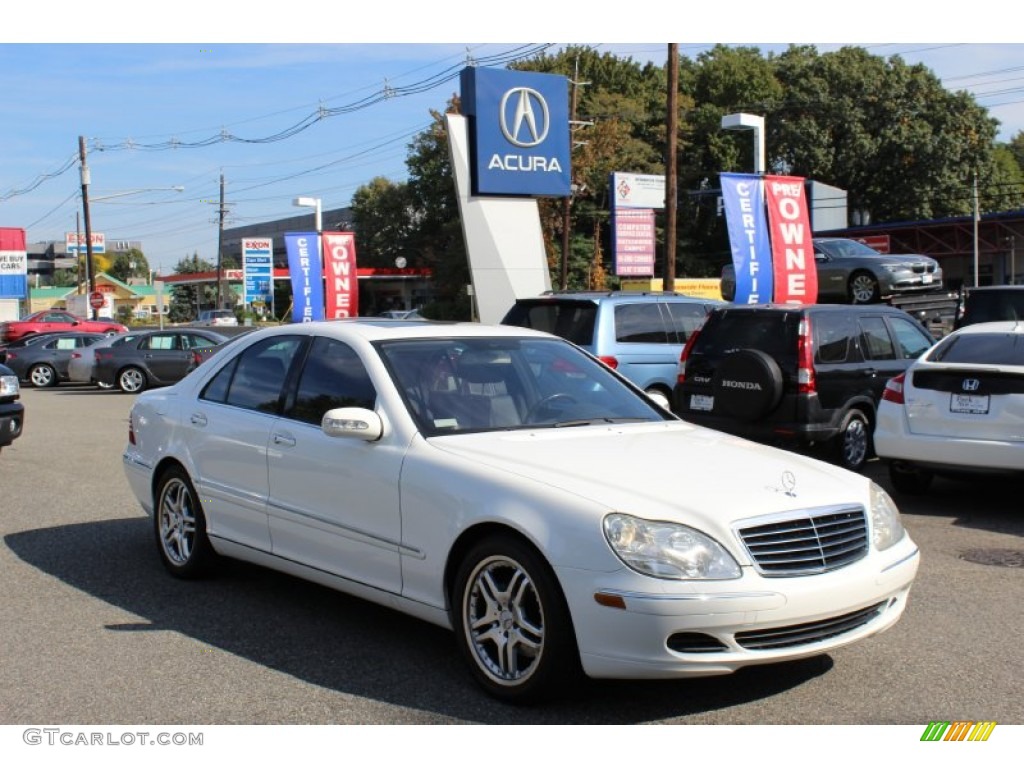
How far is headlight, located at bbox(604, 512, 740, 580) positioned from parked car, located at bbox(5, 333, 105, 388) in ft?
88.9

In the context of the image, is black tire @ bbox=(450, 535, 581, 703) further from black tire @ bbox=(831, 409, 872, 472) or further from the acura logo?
the acura logo

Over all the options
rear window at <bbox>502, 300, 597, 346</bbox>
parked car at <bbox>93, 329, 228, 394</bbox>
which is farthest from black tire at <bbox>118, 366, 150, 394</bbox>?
rear window at <bbox>502, 300, 597, 346</bbox>

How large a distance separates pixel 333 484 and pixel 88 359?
2381 centimetres

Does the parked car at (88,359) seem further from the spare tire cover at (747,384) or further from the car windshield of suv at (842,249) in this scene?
the spare tire cover at (747,384)

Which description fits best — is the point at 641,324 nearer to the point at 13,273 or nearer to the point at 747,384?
the point at 747,384

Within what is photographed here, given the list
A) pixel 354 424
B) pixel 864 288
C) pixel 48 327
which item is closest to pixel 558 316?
pixel 354 424

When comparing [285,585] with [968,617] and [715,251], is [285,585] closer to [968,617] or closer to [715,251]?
[968,617]

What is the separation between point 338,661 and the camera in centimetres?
535

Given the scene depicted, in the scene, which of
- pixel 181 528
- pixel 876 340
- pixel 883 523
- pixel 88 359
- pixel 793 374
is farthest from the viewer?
pixel 88 359

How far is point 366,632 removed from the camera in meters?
5.86

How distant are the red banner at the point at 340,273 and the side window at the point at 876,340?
60.6 ft

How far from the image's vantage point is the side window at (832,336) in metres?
11.2

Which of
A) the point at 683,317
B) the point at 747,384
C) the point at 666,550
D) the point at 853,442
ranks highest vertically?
the point at 683,317

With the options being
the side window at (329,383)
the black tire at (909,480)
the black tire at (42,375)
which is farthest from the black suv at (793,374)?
the black tire at (42,375)
